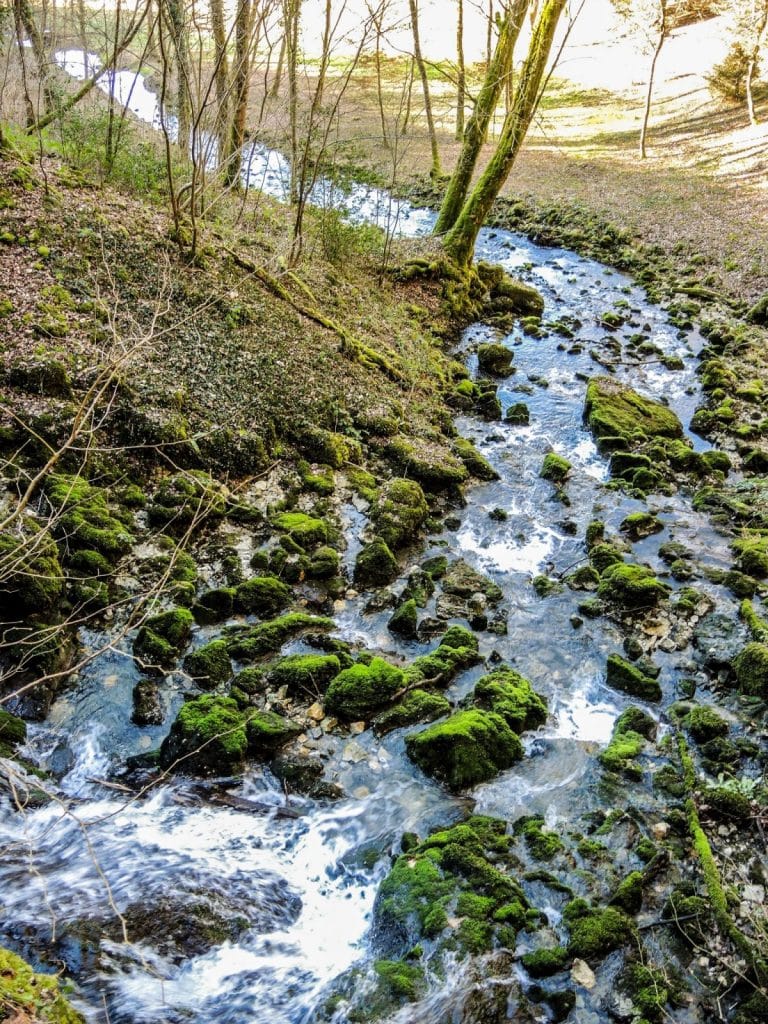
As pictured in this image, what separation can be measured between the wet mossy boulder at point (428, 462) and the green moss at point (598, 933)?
241 inches

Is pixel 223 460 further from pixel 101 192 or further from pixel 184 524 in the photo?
pixel 101 192

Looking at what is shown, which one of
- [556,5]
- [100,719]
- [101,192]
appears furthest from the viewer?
[556,5]

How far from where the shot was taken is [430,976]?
179 inches

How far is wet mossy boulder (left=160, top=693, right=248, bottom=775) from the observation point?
582cm

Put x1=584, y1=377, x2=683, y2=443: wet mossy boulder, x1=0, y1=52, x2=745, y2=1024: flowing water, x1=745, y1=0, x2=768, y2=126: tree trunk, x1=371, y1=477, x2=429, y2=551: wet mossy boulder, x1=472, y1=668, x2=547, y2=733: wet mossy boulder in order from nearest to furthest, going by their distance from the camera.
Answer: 1. x1=0, y1=52, x2=745, y2=1024: flowing water
2. x1=472, y1=668, x2=547, y2=733: wet mossy boulder
3. x1=371, y1=477, x2=429, y2=551: wet mossy boulder
4. x1=584, y1=377, x2=683, y2=443: wet mossy boulder
5. x1=745, y1=0, x2=768, y2=126: tree trunk

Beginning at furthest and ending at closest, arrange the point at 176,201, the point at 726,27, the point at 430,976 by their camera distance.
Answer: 1. the point at 726,27
2. the point at 176,201
3. the point at 430,976

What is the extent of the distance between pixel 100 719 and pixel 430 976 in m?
3.49

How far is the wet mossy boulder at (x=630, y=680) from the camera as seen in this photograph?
22.9 feet

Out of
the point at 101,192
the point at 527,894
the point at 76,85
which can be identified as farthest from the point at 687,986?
the point at 76,85

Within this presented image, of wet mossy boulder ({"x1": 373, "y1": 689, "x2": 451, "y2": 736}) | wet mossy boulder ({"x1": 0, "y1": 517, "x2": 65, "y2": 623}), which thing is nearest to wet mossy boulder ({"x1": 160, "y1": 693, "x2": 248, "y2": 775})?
wet mossy boulder ({"x1": 373, "y1": 689, "x2": 451, "y2": 736})

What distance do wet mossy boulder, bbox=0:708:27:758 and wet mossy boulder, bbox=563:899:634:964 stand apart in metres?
4.51

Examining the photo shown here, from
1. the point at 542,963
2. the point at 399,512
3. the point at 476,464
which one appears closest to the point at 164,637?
the point at 399,512

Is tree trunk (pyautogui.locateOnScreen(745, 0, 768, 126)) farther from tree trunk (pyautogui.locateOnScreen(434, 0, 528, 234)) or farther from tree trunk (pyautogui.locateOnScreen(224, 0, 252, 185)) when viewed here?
tree trunk (pyautogui.locateOnScreen(224, 0, 252, 185))

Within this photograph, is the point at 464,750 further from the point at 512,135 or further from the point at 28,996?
the point at 512,135
